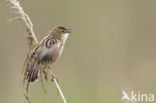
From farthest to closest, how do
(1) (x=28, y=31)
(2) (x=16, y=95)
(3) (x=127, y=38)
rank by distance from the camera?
(3) (x=127, y=38) → (2) (x=16, y=95) → (1) (x=28, y=31)

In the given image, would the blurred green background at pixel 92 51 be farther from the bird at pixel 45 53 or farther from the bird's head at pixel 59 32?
the bird at pixel 45 53

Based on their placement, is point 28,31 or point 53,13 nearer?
point 28,31

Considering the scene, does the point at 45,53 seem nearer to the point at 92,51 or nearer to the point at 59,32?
the point at 59,32

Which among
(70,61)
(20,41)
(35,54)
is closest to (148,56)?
(70,61)

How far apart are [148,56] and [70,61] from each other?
910 millimetres

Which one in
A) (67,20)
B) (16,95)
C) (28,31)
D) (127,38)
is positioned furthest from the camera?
(67,20)

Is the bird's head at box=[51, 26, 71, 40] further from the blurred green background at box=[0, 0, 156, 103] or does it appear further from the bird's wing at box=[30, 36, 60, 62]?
the blurred green background at box=[0, 0, 156, 103]

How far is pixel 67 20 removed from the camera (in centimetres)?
831

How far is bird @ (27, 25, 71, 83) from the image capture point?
521 centimetres

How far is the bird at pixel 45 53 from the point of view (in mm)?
5211

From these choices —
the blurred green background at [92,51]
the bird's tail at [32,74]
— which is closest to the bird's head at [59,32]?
the bird's tail at [32,74]

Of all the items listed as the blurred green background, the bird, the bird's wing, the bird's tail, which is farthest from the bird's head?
the blurred green background

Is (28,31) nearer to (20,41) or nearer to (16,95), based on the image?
(16,95)

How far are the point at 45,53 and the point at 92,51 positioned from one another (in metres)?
3.03
